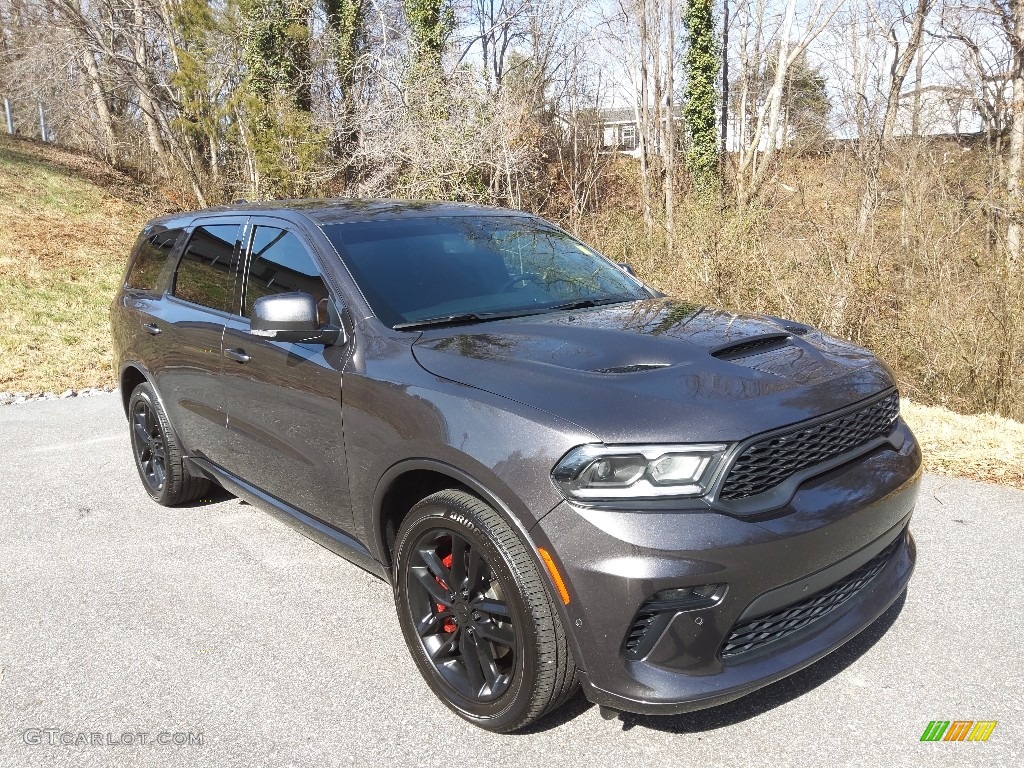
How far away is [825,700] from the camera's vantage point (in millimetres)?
2848

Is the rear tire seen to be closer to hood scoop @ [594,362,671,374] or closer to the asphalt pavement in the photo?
the asphalt pavement

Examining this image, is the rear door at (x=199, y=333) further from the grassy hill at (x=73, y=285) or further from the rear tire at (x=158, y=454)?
the grassy hill at (x=73, y=285)

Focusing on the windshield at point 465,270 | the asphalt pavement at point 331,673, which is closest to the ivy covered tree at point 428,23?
the windshield at point 465,270

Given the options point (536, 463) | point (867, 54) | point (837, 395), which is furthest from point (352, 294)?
point (867, 54)

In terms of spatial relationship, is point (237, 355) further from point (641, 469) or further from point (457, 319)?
point (641, 469)

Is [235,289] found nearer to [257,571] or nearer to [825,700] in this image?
[257,571]

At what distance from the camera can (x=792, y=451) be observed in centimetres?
250

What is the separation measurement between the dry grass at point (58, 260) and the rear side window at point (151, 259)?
186 inches

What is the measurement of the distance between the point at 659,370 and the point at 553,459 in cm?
54

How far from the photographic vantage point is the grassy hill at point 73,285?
5586 millimetres

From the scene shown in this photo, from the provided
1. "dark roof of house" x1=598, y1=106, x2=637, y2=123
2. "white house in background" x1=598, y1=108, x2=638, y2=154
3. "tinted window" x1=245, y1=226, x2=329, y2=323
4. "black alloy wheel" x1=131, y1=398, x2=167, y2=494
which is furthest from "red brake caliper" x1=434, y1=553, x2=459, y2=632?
"dark roof of house" x1=598, y1=106, x2=637, y2=123

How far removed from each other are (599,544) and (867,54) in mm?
20517

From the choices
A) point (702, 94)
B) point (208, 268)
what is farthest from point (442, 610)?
point (702, 94)

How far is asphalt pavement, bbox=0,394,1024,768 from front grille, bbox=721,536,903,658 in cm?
41
